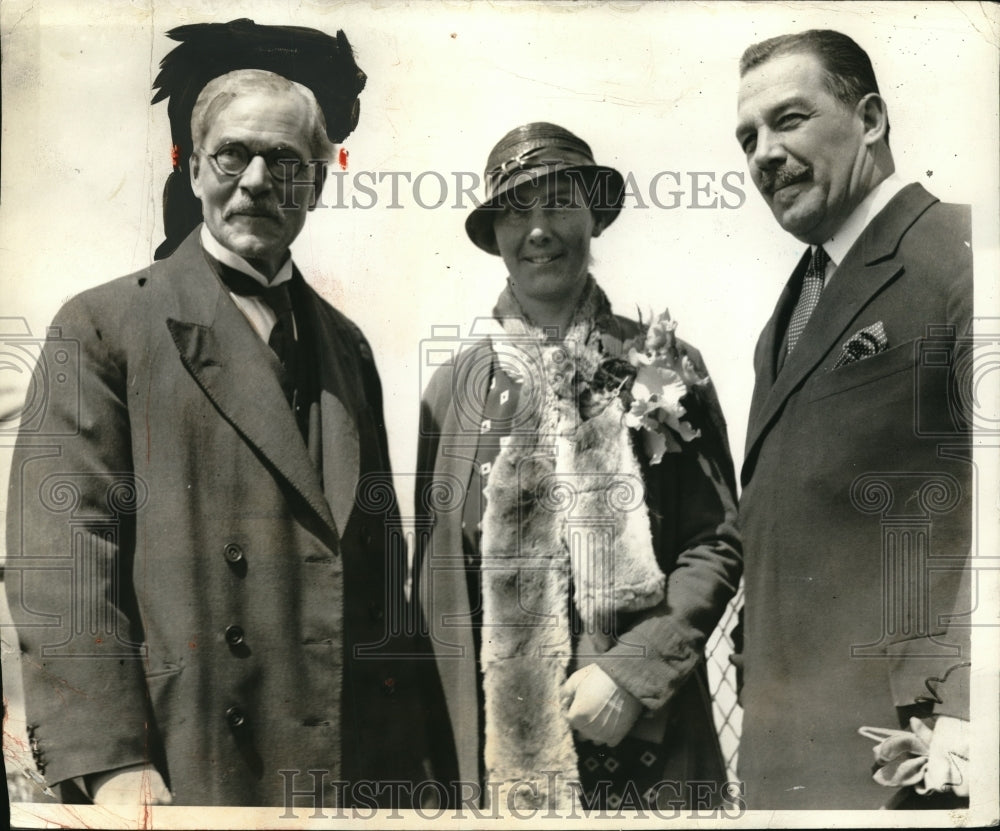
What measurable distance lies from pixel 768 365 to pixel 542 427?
70 cm

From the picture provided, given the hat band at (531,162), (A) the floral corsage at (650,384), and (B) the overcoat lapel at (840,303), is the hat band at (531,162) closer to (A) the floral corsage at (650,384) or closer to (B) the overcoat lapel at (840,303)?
(A) the floral corsage at (650,384)

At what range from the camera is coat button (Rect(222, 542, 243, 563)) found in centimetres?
306

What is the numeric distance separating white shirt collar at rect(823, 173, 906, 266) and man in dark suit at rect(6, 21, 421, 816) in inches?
56.0

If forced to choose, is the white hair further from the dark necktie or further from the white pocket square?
the white pocket square

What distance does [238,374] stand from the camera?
3.09 metres

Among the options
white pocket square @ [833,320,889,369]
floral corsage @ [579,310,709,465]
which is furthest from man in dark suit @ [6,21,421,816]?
white pocket square @ [833,320,889,369]

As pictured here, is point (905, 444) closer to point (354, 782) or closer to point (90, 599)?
point (354, 782)

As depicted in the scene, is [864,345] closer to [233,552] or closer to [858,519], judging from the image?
[858,519]

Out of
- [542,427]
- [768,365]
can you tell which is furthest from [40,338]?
[768,365]

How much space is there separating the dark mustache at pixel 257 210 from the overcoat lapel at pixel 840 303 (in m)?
1.51

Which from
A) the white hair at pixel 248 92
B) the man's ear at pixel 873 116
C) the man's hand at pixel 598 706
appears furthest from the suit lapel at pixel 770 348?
the white hair at pixel 248 92

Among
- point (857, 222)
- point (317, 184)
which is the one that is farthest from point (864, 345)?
point (317, 184)

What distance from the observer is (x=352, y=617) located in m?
3.10

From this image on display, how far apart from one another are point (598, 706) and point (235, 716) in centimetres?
104
